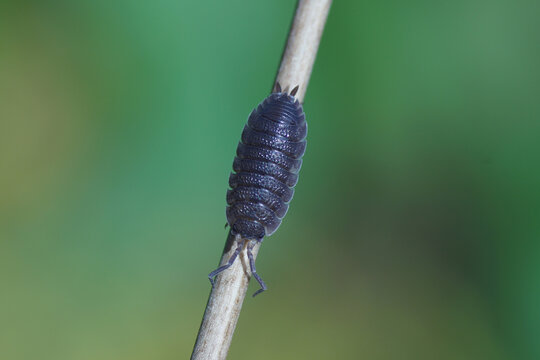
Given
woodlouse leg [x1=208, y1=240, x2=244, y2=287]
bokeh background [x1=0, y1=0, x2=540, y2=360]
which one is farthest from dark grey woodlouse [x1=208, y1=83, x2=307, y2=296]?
bokeh background [x1=0, y1=0, x2=540, y2=360]

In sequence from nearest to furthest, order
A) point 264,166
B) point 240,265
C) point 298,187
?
point 240,265 → point 264,166 → point 298,187

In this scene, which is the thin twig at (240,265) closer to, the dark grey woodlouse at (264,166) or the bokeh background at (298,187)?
the dark grey woodlouse at (264,166)

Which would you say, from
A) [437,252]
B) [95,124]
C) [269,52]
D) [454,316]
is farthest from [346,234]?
[95,124]

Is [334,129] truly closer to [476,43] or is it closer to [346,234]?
[346,234]

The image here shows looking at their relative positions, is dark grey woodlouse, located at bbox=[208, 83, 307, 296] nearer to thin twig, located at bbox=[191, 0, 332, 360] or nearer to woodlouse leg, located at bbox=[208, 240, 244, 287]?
woodlouse leg, located at bbox=[208, 240, 244, 287]

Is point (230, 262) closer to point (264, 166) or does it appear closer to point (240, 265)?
point (240, 265)

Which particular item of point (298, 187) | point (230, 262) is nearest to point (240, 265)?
point (230, 262)
